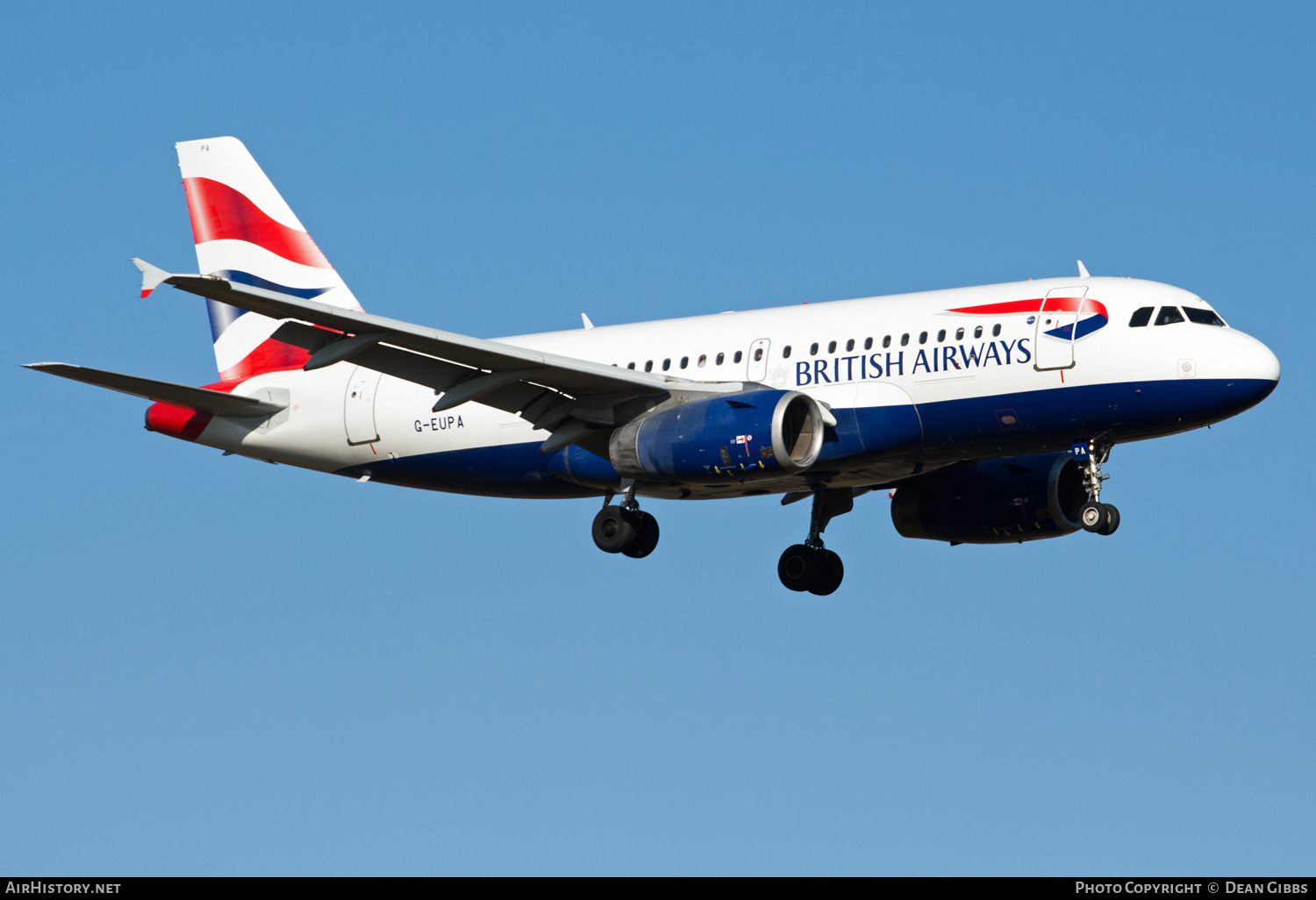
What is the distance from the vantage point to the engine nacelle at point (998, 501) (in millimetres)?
39250

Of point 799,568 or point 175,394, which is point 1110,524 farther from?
point 175,394

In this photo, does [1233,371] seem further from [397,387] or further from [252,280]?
[252,280]

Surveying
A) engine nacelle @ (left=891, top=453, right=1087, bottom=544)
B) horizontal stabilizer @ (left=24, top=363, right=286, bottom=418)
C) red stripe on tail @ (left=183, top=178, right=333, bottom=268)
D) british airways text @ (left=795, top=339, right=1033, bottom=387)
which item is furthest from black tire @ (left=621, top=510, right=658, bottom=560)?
red stripe on tail @ (left=183, top=178, right=333, bottom=268)

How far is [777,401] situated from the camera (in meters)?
34.2

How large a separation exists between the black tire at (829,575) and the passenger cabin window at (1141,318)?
9755 millimetres

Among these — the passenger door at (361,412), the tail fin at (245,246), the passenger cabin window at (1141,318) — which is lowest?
the passenger cabin window at (1141,318)

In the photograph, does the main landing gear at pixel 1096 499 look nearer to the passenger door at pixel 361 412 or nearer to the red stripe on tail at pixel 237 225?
the passenger door at pixel 361 412

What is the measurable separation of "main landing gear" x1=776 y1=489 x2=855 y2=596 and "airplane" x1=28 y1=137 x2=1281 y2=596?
51 millimetres

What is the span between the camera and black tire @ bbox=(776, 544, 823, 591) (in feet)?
133

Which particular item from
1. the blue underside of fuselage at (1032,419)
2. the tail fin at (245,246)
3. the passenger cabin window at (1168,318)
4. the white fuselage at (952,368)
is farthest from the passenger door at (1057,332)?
the tail fin at (245,246)

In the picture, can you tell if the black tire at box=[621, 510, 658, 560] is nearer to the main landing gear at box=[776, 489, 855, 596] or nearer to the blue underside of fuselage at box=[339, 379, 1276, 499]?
the blue underside of fuselage at box=[339, 379, 1276, 499]

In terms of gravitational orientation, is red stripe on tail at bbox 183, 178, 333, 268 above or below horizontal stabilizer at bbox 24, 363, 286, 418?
above

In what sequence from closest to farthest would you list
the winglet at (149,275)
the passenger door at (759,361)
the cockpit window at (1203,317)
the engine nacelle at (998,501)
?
the winglet at (149,275)
the cockpit window at (1203,317)
the passenger door at (759,361)
the engine nacelle at (998,501)
